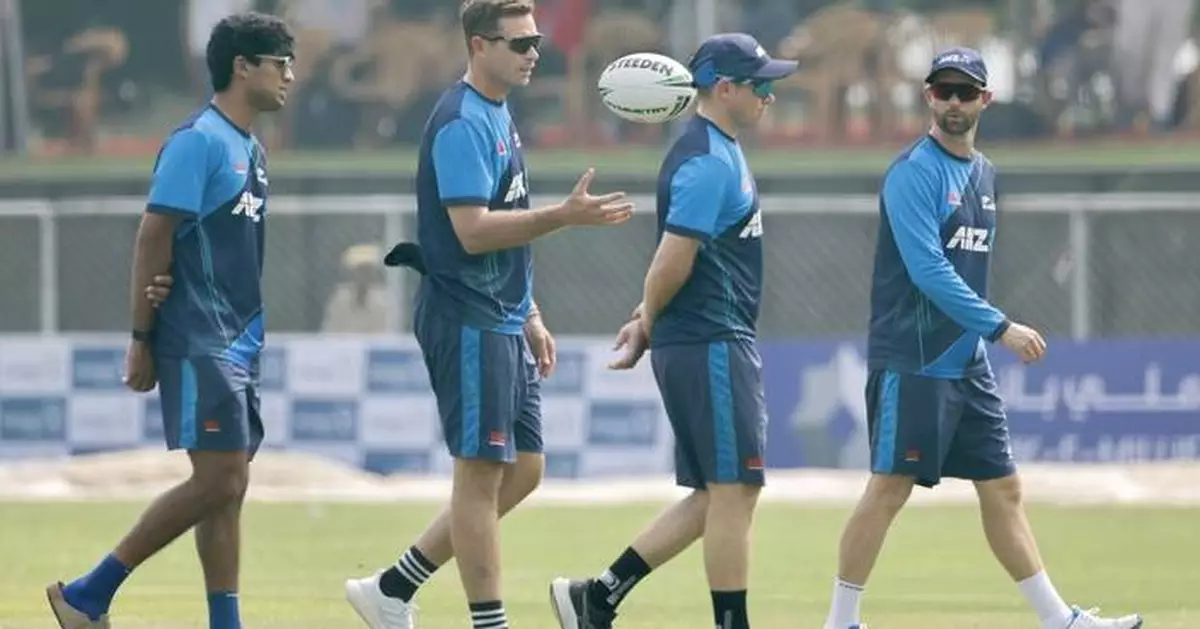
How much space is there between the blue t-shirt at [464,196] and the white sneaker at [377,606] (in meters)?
1.39

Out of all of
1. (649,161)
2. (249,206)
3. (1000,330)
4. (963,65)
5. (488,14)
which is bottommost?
(649,161)

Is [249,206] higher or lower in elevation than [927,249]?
higher

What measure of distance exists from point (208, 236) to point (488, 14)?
1.36m

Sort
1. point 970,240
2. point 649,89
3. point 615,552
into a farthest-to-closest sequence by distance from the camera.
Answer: point 615,552
point 970,240
point 649,89

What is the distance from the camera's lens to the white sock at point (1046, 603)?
1108 cm

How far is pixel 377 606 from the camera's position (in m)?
11.0

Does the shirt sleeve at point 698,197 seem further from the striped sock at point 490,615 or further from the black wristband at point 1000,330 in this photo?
the striped sock at point 490,615

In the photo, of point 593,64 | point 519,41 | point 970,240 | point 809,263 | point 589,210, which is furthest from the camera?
point 593,64

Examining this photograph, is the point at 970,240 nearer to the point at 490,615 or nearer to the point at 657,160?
the point at 490,615

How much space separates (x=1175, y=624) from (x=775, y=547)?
5.24m

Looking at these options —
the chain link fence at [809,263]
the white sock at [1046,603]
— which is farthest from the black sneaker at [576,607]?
the chain link fence at [809,263]

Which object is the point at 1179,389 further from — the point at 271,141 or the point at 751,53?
the point at 751,53

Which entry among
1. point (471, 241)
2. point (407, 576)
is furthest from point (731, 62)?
point (407, 576)

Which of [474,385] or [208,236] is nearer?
[474,385]
